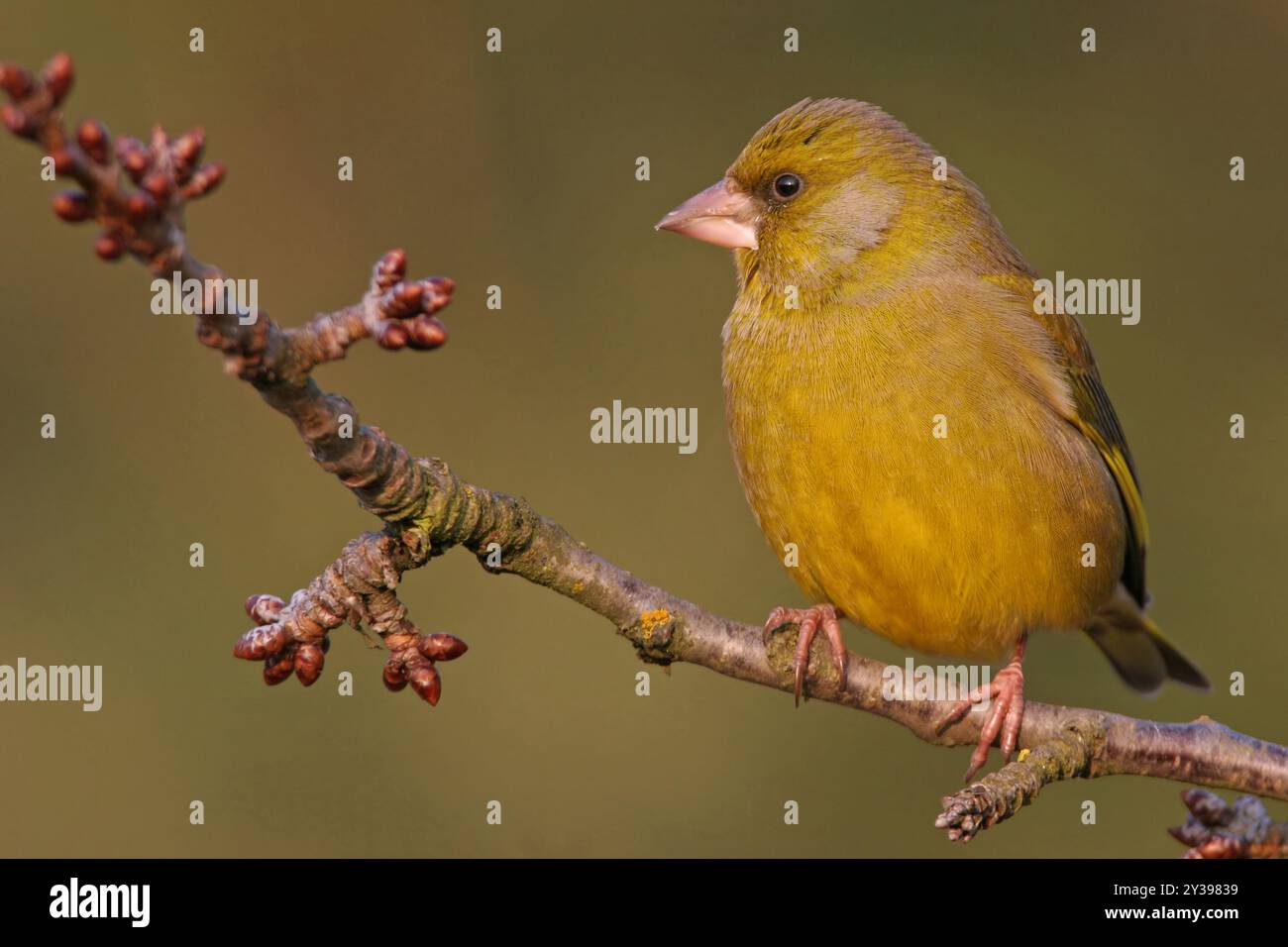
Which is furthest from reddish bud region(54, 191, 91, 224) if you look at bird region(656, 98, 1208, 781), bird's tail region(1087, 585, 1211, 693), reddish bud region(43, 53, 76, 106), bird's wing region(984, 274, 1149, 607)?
bird's tail region(1087, 585, 1211, 693)

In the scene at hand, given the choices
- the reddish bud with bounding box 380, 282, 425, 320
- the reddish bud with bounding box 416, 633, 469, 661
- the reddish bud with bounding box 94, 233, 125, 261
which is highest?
the reddish bud with bounding box 380, 282, 425, 320

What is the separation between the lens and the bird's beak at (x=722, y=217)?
15.8 ft

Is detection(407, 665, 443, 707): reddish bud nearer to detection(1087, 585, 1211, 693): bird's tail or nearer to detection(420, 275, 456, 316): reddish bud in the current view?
detection(420, 275, 456, 316): reddish bud

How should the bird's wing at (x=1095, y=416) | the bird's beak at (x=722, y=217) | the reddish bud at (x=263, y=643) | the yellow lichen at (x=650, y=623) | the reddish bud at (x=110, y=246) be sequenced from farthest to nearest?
the bird's beak at (x=722, y=217) → the bird's wing at (x=1095, y=416) → the yellow lichen at (x=650, y=623) → the reddish bud at (x=263, y=643) → the reddish bud at (x=110, y=246)

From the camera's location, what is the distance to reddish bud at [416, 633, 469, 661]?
314 cm

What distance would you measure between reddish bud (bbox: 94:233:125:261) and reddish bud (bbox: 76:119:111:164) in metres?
0.11

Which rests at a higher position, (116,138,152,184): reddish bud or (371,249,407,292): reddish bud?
(116,138,152,184): reddish bud

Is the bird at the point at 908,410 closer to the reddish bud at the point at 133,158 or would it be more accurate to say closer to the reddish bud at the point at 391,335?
the reddish bud at the point at 391,335

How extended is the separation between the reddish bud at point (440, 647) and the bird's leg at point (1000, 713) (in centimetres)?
159

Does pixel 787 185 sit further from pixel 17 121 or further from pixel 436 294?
pixel 17 121

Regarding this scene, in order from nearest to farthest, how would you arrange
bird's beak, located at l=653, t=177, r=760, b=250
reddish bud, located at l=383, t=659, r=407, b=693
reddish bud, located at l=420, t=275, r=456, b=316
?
reddish bud, located at l=420, t=275, r=456, b=316
reddish bud, located at l=383, t=659, r=407, b=693
bird's beak, located at l=653, t=177, r=760, b=250

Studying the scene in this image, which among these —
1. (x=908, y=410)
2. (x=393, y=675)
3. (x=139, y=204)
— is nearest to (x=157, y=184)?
(x=139, y=204)

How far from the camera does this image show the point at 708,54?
25.7 feet

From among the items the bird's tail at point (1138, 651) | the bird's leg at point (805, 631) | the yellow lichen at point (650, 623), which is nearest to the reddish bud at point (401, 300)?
the yellow lichen at point (650, 623)
